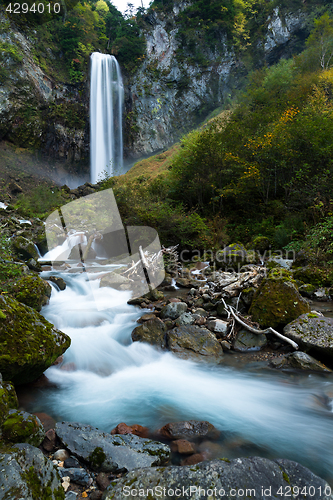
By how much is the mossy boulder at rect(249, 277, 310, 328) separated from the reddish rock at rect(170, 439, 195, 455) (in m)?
3.16

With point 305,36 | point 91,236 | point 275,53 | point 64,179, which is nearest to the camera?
point 91,236

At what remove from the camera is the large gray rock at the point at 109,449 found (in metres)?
2.57

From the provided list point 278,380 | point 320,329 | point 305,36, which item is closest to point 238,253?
point 320,329

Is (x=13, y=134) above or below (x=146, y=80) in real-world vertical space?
below

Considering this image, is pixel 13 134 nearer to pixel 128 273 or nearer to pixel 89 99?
pixel 89 99

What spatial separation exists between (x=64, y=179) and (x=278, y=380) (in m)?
32.7

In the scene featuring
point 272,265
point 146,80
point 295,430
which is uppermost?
point 146,80

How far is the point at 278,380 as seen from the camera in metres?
4.36

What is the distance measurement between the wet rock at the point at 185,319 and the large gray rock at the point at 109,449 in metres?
2.95

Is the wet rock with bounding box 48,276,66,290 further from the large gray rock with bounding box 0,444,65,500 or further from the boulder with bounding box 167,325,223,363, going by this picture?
the large gray rock with bounding box 0,444,65,500

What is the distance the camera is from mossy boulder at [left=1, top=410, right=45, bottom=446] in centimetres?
243

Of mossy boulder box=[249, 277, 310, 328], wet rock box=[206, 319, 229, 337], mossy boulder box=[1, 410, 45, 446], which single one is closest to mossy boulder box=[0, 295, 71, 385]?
mossy boulder box=[1, 410, 45, 446]

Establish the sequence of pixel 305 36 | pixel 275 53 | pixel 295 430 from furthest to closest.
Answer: pixel 275 53 → pixel 305 36 → pixel 295 430

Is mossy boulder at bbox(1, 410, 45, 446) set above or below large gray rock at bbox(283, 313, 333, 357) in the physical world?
above
